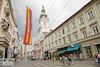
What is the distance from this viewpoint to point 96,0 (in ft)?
45.7

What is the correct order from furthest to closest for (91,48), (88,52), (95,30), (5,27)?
(5,27)
(88,52)
(91,48)
(95,30)

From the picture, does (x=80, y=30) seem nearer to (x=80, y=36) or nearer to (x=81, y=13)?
(x=80, y=36)

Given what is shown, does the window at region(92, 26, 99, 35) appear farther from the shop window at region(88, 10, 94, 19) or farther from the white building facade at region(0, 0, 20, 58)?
the white building facade at region(0, 0, 20, 58)

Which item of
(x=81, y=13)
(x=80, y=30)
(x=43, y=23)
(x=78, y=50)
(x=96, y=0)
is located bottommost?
(x=78, y=50)

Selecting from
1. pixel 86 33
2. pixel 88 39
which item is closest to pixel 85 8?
pixel 86 33

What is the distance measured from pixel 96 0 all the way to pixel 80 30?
6.79 meters

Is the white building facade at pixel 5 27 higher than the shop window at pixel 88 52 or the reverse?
higher

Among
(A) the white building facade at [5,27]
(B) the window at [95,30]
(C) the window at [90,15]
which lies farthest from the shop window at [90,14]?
(A) the white building facade at [5,27]

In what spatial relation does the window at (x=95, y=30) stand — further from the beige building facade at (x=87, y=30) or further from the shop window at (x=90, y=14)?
the shop window at (x=90, y=14)

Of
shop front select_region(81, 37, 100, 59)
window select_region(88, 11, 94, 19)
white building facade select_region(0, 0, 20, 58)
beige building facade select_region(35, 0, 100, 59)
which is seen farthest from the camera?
window select_region(88, 11, 94, 19)

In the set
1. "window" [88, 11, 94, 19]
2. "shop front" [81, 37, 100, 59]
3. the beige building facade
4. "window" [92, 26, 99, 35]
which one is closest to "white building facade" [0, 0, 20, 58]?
the beige building facade

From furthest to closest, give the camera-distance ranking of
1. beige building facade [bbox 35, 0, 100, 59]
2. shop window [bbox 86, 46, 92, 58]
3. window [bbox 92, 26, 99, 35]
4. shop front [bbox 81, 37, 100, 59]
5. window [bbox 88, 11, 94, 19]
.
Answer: window [bbox 88, 11, 94, 19]
shop window [bbox 86, 46, 92, 58]
window [bbox 92, 26, 99, 35]
beige building facade [bbox 35, 0, 100, 59]
shop front [bbox 81, 37, 100, 59]

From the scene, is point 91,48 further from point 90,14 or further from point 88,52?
point 90,14

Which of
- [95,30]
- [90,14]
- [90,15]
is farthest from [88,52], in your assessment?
[90,14]
